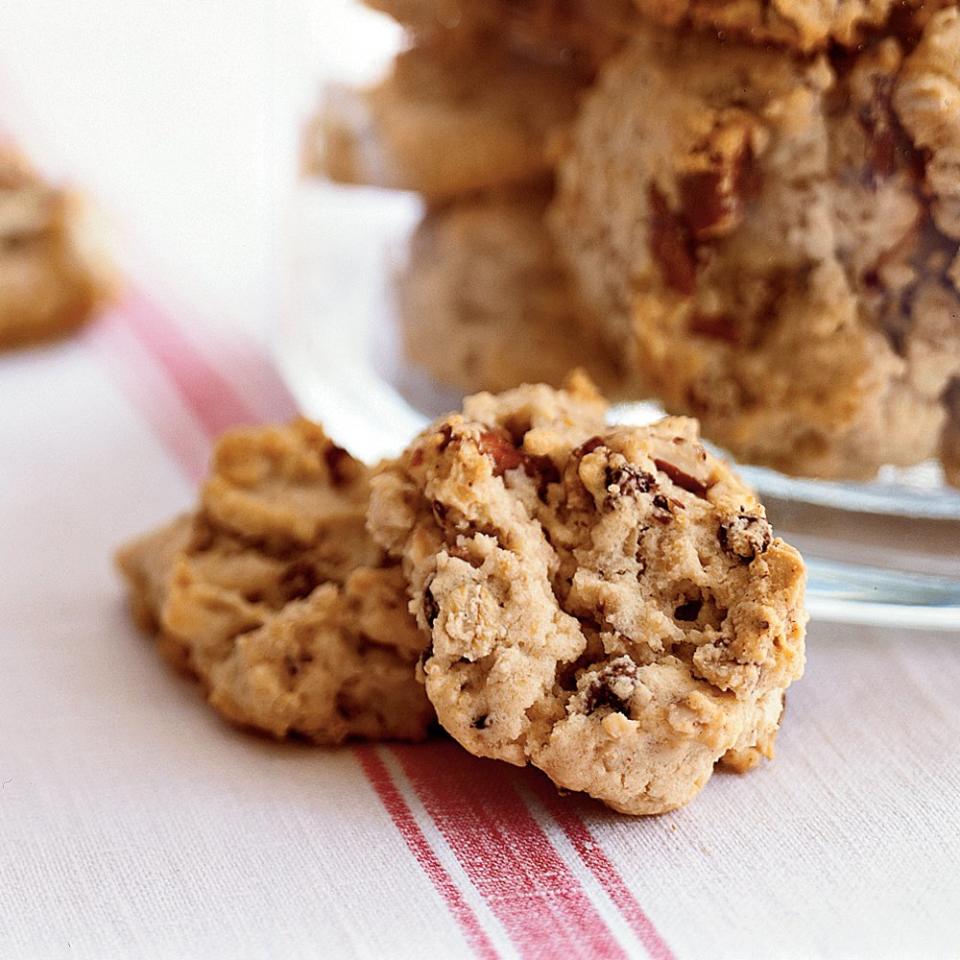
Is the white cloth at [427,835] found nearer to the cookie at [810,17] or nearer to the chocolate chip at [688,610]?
the chocolate chip at [688,610]

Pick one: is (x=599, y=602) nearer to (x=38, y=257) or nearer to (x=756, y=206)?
(x=756, y=206)

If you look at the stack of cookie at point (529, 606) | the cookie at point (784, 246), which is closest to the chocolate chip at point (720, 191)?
the cookie at point (784, 246)

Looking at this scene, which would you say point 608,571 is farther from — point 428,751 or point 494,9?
point 494,9

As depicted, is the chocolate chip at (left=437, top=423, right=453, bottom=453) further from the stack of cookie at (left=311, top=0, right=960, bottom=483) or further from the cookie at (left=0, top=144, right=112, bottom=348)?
the cookie at (left=0, top=144, right=112, bottom=348)

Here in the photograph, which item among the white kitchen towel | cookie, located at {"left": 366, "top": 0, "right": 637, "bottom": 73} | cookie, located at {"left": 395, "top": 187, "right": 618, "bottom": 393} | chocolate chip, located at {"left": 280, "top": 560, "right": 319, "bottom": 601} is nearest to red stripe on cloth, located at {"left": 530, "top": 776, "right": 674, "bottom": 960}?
the white kitchen towel

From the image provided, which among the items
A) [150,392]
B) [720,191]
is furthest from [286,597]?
[150,392]

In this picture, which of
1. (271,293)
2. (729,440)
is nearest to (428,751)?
(729,440)
